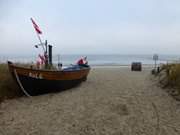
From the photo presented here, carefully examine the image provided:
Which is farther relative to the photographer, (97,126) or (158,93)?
(158,93)

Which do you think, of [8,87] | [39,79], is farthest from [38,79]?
[8,87]

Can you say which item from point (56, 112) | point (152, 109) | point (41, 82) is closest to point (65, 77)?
point (41, 82)

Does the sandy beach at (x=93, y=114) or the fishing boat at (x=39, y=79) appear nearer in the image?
the sandy beach at (x=93, y=114)

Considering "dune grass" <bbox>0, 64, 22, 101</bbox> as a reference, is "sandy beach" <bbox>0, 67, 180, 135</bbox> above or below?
below

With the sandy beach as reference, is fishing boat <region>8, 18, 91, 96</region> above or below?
above

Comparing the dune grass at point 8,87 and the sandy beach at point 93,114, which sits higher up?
the dune grass at point 8,87

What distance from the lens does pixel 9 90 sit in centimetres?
1042

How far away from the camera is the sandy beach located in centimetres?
642

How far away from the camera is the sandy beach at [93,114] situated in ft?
21.1

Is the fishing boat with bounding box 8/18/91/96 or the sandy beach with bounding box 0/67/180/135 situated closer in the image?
the sandy beach with bounding box 0/67/180/135

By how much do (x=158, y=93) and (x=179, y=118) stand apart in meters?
3.11

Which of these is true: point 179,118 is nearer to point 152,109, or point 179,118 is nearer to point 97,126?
point 152,109

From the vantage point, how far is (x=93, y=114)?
24.7 ft

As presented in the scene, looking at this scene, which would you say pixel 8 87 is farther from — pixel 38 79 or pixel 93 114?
pixel 93 114
